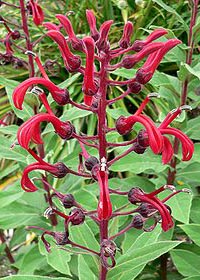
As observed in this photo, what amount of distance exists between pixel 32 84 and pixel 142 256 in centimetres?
66

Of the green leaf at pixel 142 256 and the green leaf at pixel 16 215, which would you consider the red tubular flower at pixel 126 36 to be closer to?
the green leaf at pixel 142 256

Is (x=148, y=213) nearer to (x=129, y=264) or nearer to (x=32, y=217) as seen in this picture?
(x=129, y=264)

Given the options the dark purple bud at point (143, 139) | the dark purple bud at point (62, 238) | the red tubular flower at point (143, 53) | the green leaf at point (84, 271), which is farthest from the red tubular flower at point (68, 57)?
the green leaf at point (84, 271)

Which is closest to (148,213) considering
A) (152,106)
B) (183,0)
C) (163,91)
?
(163,91)

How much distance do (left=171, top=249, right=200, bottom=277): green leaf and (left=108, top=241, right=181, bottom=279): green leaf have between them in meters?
0.60

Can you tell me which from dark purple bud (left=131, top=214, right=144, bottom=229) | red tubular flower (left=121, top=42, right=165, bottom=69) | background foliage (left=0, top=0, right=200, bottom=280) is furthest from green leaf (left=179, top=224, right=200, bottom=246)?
red tubular flower (left=121, top=42, right=165, bottom=69)

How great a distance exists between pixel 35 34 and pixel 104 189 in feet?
13.6

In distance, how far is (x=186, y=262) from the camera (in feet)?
7.96

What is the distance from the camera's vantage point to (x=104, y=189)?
161cm

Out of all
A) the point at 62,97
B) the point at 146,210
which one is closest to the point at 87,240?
the point at 146,210

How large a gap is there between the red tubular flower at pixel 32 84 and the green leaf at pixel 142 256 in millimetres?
556

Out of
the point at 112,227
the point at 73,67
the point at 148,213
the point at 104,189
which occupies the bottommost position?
the point at 112,227

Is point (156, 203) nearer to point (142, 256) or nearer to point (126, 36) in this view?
point (142, 256)

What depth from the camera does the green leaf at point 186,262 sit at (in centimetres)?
240
